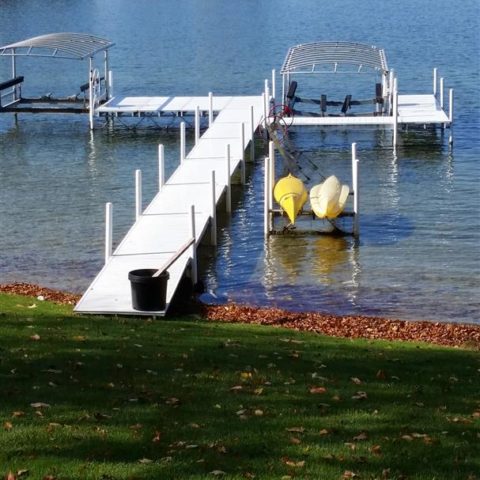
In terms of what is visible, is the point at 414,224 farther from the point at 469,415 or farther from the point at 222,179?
the point at 469,415

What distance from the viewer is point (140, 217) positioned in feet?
79.8

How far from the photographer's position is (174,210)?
25.1 m

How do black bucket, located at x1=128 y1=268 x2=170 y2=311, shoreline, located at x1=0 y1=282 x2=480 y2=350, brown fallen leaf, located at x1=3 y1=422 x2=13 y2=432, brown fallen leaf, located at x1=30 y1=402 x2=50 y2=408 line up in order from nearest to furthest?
brown fallen leaf, located at x1=3 y1=422 x2=13 y2=432
brown fallen leaf, located at x1=30 y1=402 x2=50 y2=408
shoreline, located at x1=0 y1=282 x2=480 y2=350
black bucket, located at x1=128 y1=268 x2=170 y2=311

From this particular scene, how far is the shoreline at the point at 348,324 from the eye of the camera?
56.7 feet

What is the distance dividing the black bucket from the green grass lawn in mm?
1889

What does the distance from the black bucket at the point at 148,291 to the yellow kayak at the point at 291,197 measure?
26.4 ft

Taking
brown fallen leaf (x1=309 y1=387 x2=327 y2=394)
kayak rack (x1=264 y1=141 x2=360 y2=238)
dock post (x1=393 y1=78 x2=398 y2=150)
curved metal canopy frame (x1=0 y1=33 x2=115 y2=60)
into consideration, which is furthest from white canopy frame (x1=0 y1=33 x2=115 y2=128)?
brown fallen leaf (x1=309 y1=387 x2=327 y2=394)

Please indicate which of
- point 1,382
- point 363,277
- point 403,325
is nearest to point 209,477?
point 1,382

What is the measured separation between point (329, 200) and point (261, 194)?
5098 millimetres

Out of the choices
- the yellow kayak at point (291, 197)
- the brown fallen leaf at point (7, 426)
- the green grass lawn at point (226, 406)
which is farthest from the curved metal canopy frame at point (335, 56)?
the brown fallen leaf at point (7, 426)

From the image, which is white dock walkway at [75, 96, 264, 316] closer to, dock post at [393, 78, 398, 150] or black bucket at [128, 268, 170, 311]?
black bucket at [128, 268, 170, 311]

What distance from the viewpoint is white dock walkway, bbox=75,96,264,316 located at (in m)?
18.8

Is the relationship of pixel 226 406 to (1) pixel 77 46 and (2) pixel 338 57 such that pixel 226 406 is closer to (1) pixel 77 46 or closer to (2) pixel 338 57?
(2) pixel 338 57

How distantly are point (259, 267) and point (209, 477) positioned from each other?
548 inches
